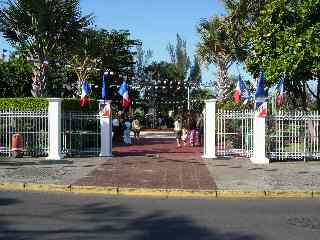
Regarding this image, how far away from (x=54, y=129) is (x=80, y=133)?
51.9 inches

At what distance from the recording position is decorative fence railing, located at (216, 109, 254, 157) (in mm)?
21719

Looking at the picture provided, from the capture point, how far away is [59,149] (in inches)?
860

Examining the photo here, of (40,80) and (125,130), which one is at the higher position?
(40,80)

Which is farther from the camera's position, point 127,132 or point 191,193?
point 127,132

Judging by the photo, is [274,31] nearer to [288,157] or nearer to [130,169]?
[288,157]

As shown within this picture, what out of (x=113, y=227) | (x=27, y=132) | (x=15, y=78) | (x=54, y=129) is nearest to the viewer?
(x=113, y=227)

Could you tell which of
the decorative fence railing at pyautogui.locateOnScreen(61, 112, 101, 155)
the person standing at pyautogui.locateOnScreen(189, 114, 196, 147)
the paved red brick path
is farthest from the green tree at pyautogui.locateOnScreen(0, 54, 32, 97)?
the paved red brick path

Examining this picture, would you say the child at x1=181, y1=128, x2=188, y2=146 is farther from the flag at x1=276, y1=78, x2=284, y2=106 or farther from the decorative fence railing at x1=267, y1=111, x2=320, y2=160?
the decorative fence railing at x1=267, y1=111, x2=320, y2=160

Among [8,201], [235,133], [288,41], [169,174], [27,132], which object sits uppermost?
[288,41]

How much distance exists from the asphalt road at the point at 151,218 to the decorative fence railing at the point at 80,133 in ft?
30.1

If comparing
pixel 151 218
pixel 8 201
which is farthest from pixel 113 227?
pixel 8 201

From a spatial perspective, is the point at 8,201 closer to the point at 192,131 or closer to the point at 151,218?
the point at 151,218

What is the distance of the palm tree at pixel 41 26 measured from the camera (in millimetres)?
29750

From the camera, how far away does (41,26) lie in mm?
30141
